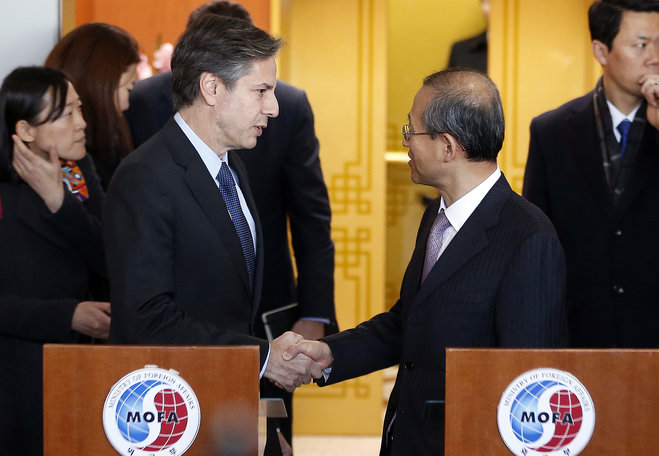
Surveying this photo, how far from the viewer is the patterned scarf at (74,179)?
104 inches

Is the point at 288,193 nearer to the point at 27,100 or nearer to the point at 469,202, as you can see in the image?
the point at 27,100

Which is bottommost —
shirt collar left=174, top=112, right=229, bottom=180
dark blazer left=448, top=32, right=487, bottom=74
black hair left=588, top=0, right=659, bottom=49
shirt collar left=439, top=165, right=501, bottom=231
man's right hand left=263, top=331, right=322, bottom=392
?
man's right hand left=263, top=331, right=322, bottom=392

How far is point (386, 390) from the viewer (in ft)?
18.3

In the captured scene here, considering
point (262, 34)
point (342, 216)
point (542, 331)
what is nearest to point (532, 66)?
point (342, 216)

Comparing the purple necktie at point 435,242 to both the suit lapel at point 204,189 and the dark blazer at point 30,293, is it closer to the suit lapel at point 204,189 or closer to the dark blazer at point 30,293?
the suit lapel at point 204,189

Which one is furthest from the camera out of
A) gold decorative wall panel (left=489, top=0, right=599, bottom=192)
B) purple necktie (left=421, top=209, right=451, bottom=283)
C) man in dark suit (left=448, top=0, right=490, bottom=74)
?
man in dark suit (left=448, top=0, right=490, bottom=74)

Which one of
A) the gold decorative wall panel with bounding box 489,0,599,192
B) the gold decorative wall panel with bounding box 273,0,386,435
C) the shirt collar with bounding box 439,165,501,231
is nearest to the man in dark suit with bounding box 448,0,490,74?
the gold decorative wall panel with bounding box 489,0,599,192

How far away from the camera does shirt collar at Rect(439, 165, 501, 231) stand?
6.08ft

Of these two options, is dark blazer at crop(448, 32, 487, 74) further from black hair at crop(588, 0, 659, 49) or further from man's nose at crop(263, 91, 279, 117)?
man's nose at crop(263, 91, 279, 117)

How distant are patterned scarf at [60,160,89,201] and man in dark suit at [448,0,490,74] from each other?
3303mm

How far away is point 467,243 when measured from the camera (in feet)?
5.88

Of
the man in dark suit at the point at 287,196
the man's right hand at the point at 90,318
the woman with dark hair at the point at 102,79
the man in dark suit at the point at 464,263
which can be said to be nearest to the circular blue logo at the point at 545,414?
the man in dark suit at the point at 464,263

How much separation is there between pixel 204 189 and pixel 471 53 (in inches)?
156

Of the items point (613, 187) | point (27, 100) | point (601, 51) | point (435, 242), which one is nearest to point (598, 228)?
point (613, 187)
